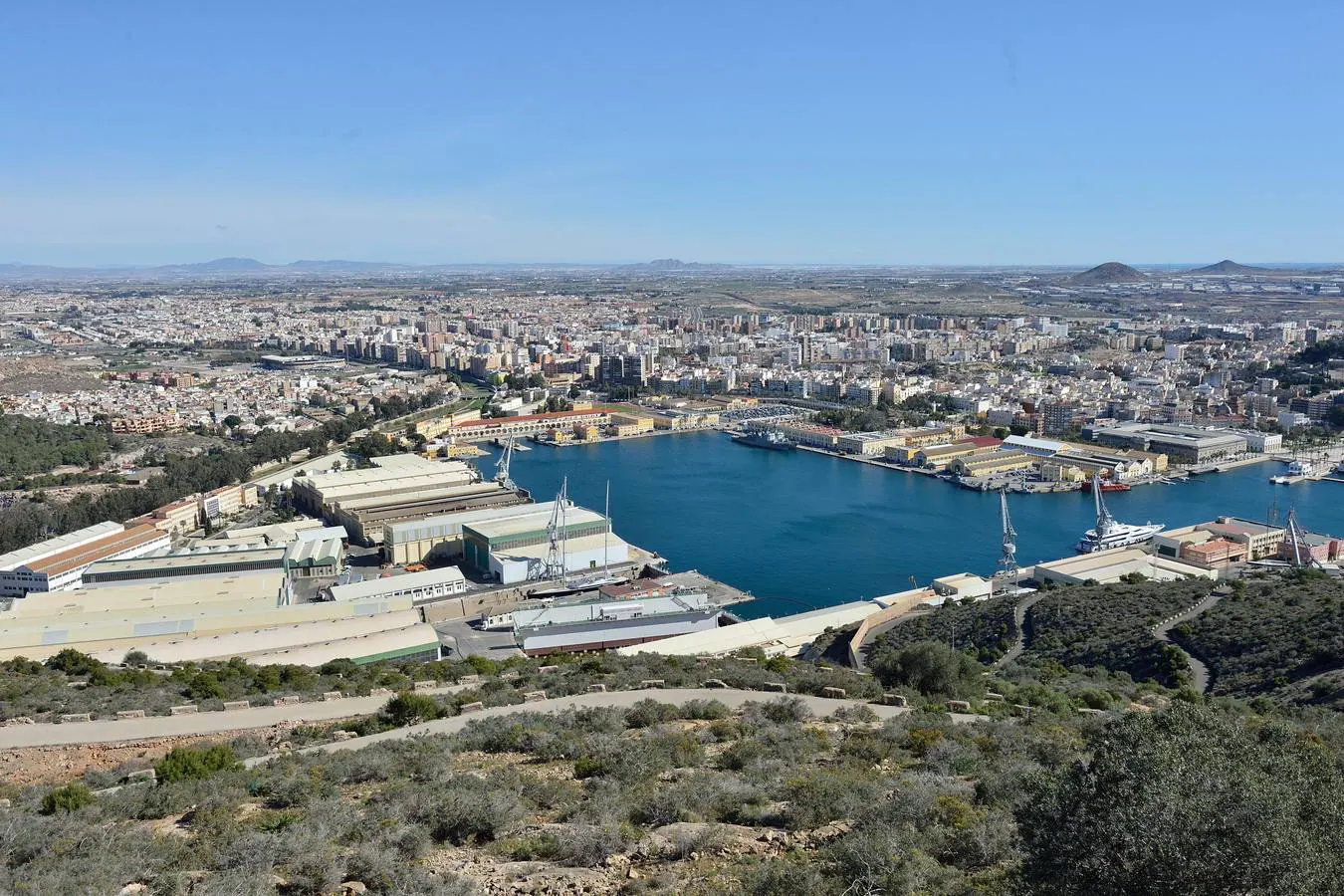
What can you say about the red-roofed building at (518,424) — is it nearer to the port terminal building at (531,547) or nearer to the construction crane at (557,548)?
the port terminal building at (531,547)

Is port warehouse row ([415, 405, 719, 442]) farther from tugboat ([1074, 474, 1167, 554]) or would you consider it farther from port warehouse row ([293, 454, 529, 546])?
tugboat ([1074, 474, 1167, 554])

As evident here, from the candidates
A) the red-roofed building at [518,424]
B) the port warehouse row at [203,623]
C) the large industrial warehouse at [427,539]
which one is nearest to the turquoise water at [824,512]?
the red-roofed building at [518,424]

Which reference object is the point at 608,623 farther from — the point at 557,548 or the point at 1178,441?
the point at 1178,441

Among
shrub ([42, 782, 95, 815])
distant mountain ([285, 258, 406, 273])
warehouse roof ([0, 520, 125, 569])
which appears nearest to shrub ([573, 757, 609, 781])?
shrub ([42, 782, 95, 815])

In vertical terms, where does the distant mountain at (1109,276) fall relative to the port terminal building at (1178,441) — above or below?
above

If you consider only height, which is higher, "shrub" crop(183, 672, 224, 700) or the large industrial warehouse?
"shrub" crop(183, 672, 224, 700)

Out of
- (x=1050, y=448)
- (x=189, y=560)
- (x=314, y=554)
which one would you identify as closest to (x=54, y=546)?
(x=189, y=560)
